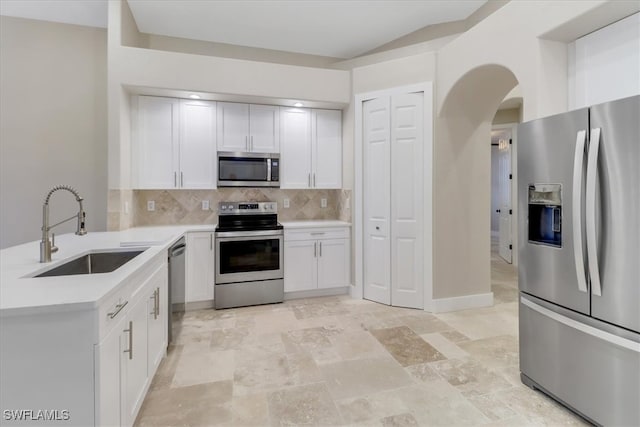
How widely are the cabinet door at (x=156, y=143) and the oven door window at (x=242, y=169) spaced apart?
0.55 meters

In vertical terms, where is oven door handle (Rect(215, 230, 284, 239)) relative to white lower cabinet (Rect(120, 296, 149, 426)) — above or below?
above

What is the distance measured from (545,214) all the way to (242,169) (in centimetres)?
310

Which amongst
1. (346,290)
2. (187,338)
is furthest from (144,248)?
(346,290)

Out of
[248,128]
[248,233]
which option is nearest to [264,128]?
[248,128]

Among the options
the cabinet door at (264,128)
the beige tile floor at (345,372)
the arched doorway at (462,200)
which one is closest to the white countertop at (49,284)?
the beige tile floor at (345,372)

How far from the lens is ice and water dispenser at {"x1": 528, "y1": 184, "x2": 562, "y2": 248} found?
6.25 ft

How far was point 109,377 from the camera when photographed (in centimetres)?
134

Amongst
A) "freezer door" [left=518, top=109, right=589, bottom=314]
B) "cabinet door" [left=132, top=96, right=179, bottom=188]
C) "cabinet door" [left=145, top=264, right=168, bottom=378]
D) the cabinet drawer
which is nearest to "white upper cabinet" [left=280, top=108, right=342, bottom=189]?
the cabinet drawer

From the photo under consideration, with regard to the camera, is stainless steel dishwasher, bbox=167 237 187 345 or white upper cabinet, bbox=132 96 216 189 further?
white upper cabinet, bbox=132 96 216 189

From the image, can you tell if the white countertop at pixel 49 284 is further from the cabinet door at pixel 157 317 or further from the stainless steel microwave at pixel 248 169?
the stainless steel microwave at pixel 248 169

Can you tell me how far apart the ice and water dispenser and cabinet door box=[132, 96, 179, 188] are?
3546 millimetres

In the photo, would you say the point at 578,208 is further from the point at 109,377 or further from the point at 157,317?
the point at 157,317

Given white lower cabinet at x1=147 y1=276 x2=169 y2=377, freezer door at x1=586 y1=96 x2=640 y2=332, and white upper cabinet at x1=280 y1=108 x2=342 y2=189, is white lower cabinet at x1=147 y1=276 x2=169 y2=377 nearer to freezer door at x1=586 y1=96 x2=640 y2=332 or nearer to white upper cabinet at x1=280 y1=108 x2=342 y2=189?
white upper cabinet at x1=280 y1=108 x2=342 y2=189

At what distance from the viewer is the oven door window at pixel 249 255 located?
363 cm
